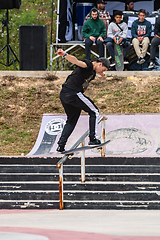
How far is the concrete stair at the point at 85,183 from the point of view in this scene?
15.1 ft

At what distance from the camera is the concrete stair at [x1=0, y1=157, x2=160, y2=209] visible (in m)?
4.61

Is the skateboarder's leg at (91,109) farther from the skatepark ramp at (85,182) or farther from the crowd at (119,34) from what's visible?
the crowd at (119,34)

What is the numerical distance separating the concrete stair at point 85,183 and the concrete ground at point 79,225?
185 mm

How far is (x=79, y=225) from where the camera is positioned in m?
3.52

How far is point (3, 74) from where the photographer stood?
1109 centimetres

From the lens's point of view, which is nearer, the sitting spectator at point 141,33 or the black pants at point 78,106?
the black pants at point 78,106

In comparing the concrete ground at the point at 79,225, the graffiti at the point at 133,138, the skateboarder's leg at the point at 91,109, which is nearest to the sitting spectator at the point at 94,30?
the graffiti at the point at 133,138

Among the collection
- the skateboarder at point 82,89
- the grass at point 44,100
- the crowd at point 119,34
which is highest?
the crowd at point 119,34

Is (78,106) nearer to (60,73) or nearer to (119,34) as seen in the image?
(60,73)

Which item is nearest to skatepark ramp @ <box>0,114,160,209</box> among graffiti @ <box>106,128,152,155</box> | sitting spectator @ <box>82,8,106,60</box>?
graffiti @ <box>106,128,152,155</box>

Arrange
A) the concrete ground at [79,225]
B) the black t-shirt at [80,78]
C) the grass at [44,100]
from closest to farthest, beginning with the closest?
1. the concrete ground at [79,225]
2. the black t-shirt at [80,78]
3. the grass at [44,100]

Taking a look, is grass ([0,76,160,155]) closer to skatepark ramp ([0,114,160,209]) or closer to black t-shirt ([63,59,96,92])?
skatepark ramp ([0,114,160,209])

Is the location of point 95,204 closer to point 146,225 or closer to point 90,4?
point 146,225

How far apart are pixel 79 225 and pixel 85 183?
1602 millimetres
